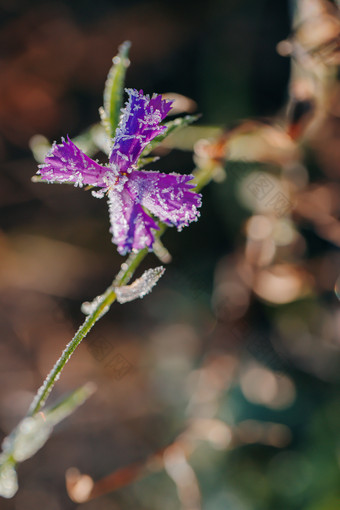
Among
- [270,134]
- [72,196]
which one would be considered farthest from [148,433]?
[270,134]

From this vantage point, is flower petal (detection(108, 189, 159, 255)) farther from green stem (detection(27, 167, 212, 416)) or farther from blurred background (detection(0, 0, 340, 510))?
blurred background (detection(0, 0, 340, 510))

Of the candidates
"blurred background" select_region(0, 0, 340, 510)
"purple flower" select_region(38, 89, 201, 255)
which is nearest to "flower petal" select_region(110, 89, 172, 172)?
"purple flower" select_region(38, 89, 201, 255)

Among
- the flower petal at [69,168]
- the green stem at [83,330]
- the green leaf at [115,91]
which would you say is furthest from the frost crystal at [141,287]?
the green leaf at [115,91]

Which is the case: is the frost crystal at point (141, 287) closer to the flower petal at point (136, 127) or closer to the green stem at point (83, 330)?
the green stem at point (83, 330)

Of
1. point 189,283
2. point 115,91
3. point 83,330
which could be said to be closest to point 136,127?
point 115,91

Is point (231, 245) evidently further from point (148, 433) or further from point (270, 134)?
point (148, 433)

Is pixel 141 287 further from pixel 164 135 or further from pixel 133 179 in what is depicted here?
pixel 164 135

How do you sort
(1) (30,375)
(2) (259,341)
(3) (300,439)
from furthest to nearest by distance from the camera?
(1) (30,375), (2) (259,341), (3) (300,439)
